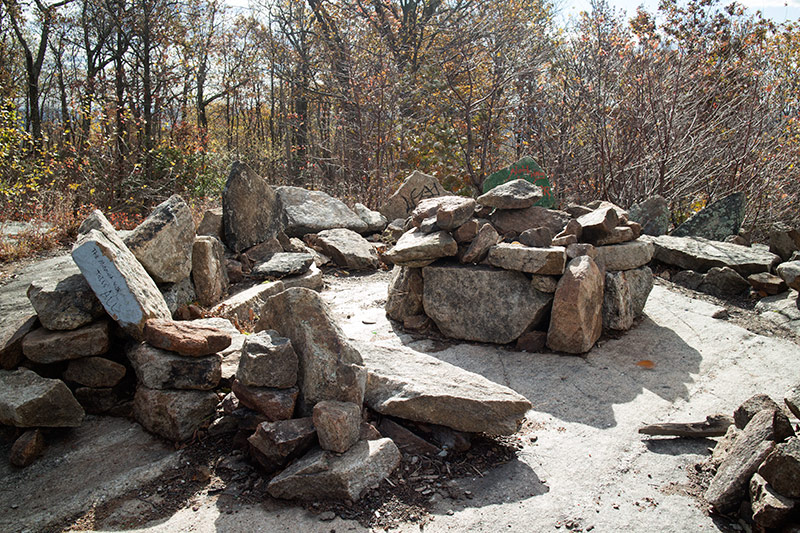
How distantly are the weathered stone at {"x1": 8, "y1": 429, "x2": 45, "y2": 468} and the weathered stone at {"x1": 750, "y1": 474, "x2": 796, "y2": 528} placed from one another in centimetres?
324

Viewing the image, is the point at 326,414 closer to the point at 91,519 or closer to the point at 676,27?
the point at 91,519

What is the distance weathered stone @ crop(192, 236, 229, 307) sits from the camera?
4504 millimetres

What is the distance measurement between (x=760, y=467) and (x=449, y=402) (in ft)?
4.40

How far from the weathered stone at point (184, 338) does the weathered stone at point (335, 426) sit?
79 cm

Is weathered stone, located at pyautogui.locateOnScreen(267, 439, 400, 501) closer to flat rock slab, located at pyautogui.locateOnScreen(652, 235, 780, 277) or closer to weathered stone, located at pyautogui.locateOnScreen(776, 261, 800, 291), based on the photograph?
weathered stone, located at pyautogui.locateOnScreen(776, 261, 800, 291)

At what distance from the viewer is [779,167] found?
7359mm

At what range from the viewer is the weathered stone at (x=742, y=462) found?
219 cm

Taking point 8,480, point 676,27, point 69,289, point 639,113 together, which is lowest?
point 8,480

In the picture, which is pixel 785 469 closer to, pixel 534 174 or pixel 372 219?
pixel 534 174

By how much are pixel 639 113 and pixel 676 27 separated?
5586 millimetres

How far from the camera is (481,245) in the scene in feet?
14.4

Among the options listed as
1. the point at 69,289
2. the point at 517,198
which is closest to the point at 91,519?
the point at 69,289

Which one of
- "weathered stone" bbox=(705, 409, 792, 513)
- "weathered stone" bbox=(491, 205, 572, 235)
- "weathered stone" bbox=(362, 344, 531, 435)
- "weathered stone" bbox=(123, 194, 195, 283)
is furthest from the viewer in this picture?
"weathered stone" bbox=(491, 205, 572, 235)

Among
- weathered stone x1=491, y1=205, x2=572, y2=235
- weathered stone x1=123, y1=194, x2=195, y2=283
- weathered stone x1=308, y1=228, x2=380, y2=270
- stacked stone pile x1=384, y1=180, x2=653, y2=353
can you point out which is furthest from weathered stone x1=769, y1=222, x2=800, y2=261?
weathered stone x1=123, y1=194, x2=195, y2=283
